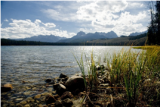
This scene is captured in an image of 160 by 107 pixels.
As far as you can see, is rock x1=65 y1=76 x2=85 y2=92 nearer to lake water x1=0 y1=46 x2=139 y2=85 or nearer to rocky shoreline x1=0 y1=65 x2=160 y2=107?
rocky shoreline x1=0 y1=65 x2=160 y2=107

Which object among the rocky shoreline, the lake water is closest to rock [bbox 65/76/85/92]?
the rocky shoreline

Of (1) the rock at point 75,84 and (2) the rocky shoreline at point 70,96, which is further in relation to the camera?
(1) the rock at point 75,84

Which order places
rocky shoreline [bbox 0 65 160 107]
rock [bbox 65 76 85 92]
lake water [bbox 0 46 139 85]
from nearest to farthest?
rocky shoreline [bbox 0 65 160 107] < rock [bbox 65 76 85 92] < lake water [bbox 0 46 139 85]

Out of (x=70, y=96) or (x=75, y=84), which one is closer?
(x=70, y=96)

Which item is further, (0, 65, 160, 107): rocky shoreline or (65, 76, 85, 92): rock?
(65, 76, 85, 92): rock

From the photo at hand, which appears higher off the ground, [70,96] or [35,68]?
[70,96]

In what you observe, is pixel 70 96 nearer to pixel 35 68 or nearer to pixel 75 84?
pixel 75 84

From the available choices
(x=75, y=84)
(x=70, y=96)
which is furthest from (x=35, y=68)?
(x=70, y=96)

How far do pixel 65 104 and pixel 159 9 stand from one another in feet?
133

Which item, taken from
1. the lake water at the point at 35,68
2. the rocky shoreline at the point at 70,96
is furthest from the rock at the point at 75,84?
the lake water at the point at 35,68

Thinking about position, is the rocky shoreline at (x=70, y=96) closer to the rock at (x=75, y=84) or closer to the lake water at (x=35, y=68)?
the rock at (x=75, y=84)

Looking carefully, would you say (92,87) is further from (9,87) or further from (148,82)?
(9,87)

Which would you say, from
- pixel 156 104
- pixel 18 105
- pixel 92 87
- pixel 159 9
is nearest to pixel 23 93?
pixel 18 105

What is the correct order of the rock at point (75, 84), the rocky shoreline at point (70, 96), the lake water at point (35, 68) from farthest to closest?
the lake water at point (35, 68) → the rock at point (75, 84) → the rocky shoreline at point (70, 96)
